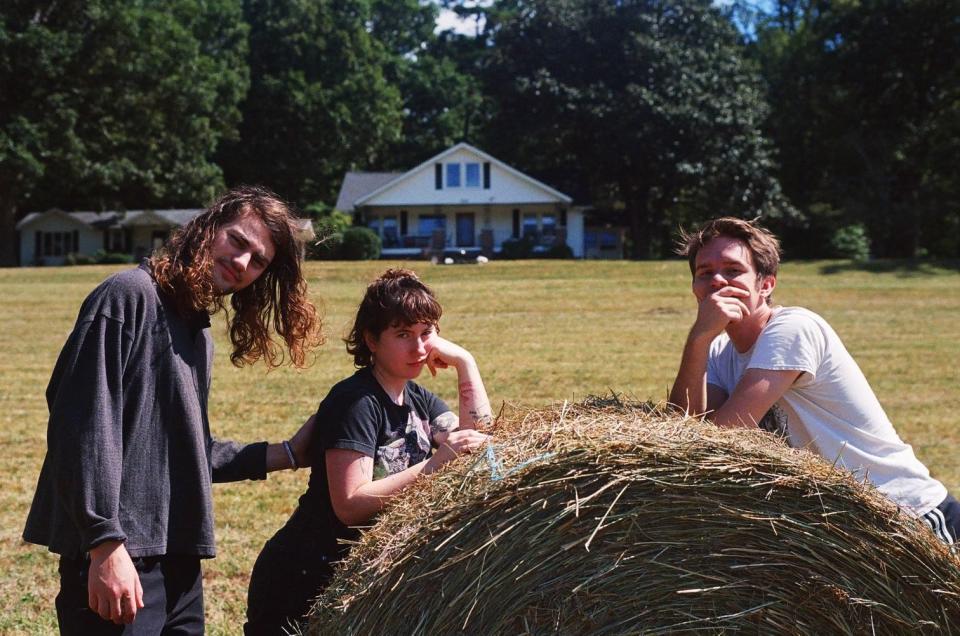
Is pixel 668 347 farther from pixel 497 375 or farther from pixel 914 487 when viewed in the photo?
pixel 914 487

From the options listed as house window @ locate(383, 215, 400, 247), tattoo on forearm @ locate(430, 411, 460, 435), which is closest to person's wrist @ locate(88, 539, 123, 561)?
tattoo on forearm @ locate(430, 411, 460, 435)

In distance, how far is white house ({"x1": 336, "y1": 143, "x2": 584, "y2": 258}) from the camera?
47000 mm

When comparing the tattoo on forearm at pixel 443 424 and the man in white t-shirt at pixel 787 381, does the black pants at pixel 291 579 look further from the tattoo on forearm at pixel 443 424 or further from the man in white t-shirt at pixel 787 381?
the man in white t-shirt at pixel 787 381

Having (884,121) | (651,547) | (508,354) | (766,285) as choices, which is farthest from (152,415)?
(884,121)

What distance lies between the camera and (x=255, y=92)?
183 feet

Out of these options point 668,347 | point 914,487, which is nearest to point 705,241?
point 914,487

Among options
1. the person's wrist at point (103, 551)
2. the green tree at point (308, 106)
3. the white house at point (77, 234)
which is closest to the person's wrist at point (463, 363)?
the person's wrist at point (103, 551)

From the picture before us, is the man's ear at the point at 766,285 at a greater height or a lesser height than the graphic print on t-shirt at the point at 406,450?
greater

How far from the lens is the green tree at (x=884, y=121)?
3966 cm

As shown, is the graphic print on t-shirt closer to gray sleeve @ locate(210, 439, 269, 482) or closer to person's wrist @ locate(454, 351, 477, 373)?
person's wrist @ locate(454, 351, 477, 373)

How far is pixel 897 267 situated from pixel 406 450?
28.4m

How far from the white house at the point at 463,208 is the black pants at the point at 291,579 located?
139 feet

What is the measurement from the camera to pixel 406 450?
342cm

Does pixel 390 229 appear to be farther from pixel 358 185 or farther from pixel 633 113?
pixel 633 113
